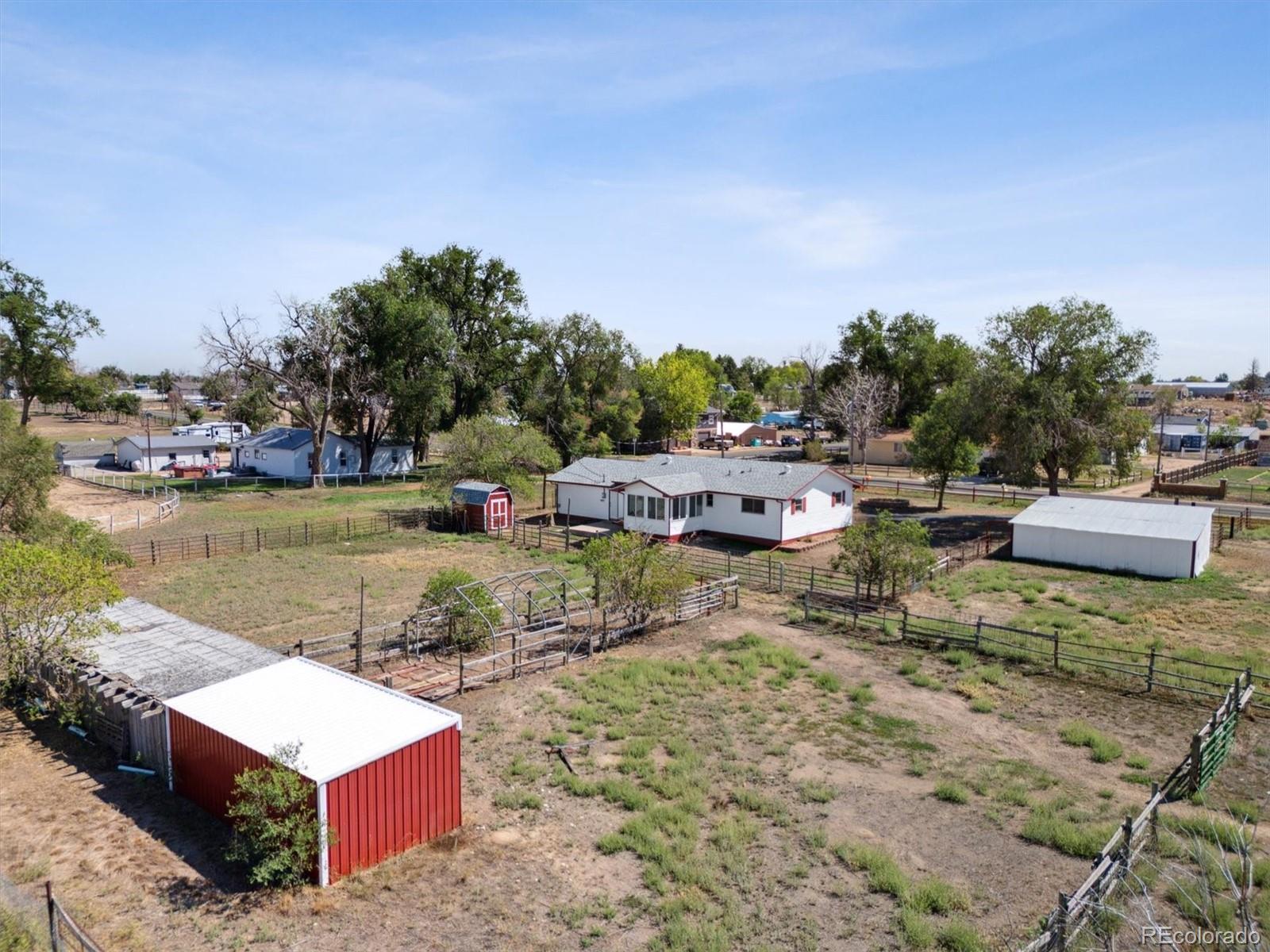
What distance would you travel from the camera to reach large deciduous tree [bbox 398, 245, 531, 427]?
66.6 m

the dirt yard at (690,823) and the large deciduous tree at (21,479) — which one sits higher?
the large deciduous tree at (21,479)

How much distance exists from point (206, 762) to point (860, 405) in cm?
6665

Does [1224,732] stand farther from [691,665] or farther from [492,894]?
[492,894]

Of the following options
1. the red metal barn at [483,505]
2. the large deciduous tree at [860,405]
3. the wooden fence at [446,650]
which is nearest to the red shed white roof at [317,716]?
the wooden fence at [446,650]

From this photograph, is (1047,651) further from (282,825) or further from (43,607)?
(43,607)

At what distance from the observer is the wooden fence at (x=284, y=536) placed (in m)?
36.1

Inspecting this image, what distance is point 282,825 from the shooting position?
12.1 meters

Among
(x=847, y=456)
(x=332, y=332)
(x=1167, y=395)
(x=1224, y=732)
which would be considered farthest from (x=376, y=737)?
(x=1167, y=395)

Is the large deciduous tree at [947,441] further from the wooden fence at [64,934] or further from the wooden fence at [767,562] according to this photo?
the wooden fence at [64,934]

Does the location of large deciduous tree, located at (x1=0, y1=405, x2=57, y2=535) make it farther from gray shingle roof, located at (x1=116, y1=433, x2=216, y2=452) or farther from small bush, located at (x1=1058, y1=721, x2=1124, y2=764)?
gray shingle roof, located at (x1=116, y1=433, x2=216, y2=452)

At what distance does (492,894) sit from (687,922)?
9.61ft

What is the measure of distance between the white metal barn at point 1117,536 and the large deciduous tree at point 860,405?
3449 centimetres

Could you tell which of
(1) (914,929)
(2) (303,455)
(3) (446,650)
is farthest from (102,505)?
(1) (914,929)

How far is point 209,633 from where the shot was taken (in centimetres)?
2045
